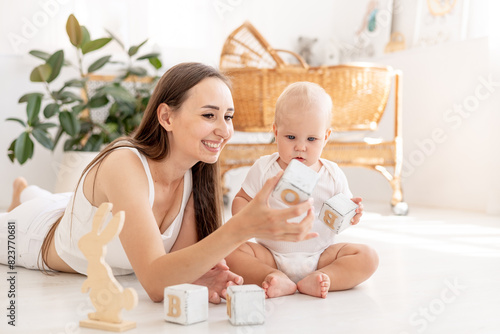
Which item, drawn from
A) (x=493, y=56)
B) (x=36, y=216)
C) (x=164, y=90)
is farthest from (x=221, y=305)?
(x=493, y=56)

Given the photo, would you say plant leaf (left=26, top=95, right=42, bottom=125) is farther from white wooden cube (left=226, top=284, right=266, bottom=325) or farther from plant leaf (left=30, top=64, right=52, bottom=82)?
white wooden cube (left=226, top=284, right=266, bottom=325)

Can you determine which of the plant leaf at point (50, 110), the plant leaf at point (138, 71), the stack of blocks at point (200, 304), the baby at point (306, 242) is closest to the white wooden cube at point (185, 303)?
the stack of blocks at point (200, 304)

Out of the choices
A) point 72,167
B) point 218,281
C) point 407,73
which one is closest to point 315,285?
point 218,281

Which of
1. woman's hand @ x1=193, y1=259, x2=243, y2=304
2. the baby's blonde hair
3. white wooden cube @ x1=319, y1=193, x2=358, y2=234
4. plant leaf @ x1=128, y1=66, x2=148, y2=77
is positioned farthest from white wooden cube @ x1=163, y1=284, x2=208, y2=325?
plant leaf @ x1=128, y1=66, x2=148, y2=77

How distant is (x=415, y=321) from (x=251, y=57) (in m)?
2.32

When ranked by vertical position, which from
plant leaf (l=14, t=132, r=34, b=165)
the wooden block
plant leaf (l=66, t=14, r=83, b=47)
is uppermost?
plant leaf (l=66, t=14, r=83, b=47)

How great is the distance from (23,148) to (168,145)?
1.73m

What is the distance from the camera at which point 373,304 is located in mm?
1221

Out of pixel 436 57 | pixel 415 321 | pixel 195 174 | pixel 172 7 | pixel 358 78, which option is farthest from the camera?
pixel 172 7

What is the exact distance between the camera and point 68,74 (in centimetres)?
350

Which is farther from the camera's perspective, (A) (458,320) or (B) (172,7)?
(B) (172,7)

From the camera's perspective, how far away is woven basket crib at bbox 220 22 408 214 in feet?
9.57

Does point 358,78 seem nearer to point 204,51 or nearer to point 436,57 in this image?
point 436,57

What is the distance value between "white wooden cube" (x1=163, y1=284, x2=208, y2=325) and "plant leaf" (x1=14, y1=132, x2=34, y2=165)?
201cm
